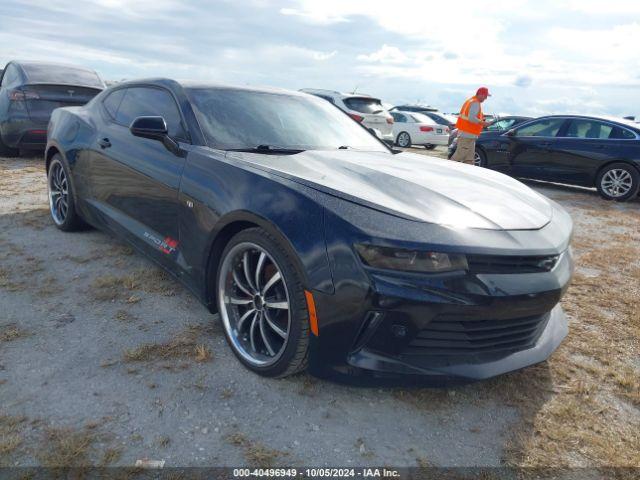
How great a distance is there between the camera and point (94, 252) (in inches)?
159

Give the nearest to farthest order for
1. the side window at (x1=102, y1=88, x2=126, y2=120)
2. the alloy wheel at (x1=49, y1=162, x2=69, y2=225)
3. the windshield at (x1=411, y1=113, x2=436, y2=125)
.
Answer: the side window at (x1=102, y1=88, x2=126, y2=120), the alloy wheel at (x1=49, y1=162, x2=69, y2=225), the windshield at (x1=411, y1=113, x2=436, y2=125)

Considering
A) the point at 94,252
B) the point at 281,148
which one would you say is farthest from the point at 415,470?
the point at 94,252

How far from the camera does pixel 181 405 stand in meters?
2.21

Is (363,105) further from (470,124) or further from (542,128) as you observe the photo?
(542,128)

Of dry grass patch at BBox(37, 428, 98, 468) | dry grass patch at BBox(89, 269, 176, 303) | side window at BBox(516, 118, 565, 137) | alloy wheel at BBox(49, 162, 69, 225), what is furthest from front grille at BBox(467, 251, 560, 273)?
side window at BBox(516, 118, 565, 137)

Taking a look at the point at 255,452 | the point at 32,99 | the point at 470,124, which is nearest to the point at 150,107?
the point at 255,452

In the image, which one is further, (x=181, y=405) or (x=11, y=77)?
(x=11, y=77)

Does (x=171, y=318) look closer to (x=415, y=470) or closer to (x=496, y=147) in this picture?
(x=415, y=470)

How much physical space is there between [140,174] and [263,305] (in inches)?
56.3

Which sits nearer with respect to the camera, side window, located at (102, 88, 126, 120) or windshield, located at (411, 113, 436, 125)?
side window, located at (102, 88, 126, 120)

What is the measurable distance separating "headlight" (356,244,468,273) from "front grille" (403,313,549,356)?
8.7 inches

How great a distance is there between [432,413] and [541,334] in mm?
686

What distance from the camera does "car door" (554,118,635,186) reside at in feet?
26.4

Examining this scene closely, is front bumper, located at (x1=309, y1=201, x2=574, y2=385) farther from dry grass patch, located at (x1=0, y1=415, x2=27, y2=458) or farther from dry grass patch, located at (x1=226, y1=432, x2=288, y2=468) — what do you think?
dry grass patch, located at (x1=0, y1=415, x2=27, y2=458)
